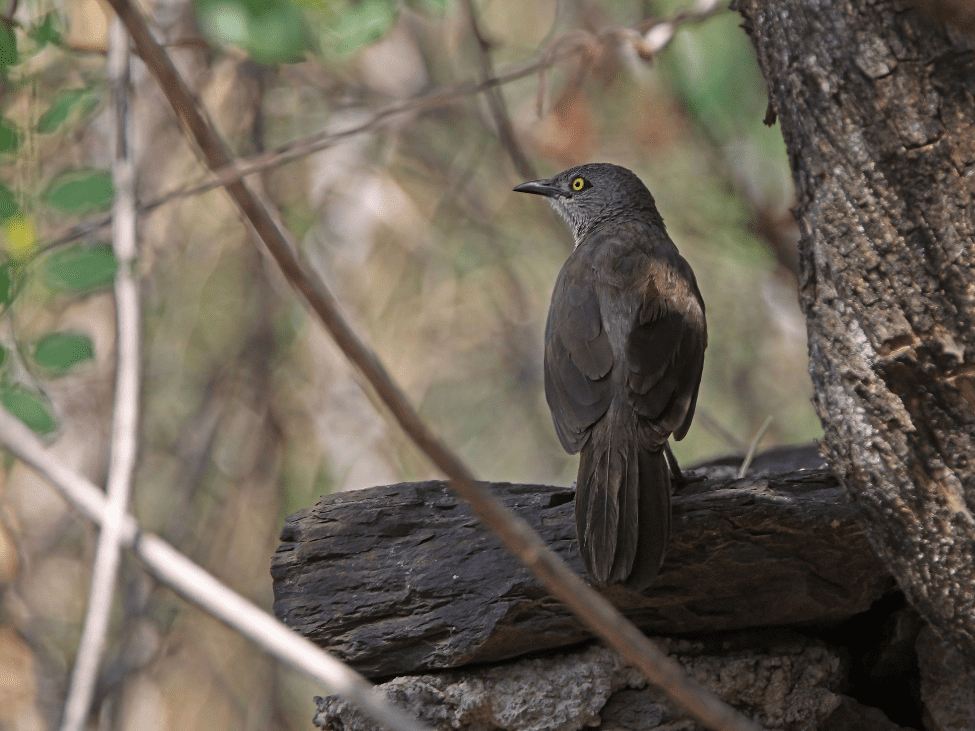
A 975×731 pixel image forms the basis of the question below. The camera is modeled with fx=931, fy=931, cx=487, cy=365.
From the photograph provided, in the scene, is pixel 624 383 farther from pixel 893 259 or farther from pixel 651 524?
pixel 893 259

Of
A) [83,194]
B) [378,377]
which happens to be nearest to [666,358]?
[83,194]

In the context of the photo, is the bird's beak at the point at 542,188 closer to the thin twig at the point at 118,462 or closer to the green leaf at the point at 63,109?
the green leaf at the point at 63,109

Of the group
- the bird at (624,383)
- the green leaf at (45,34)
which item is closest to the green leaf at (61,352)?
the green leaf at (45,34)

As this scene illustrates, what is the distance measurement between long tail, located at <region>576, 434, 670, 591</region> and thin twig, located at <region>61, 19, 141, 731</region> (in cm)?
183

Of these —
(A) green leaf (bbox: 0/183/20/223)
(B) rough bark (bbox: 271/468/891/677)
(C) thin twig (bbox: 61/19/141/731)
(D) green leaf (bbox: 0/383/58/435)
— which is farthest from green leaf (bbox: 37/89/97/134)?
(B) rough bark (bbox: 271/468/891/677)

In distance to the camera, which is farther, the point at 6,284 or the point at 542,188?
the point at 542,188

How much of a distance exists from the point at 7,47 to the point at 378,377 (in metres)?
2.20

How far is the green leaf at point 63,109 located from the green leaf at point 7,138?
3.6 inches

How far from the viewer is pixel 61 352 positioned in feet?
7.95

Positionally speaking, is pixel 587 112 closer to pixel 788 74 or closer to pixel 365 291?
pixel 365 291

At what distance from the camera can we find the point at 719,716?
1.13m

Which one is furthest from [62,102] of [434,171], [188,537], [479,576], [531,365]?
[531,365]

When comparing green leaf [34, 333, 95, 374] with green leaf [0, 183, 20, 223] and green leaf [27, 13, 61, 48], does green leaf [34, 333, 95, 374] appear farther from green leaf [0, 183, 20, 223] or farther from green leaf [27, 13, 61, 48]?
green leaf [27, 13, 61, 48]

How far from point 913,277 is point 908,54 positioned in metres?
0.56
